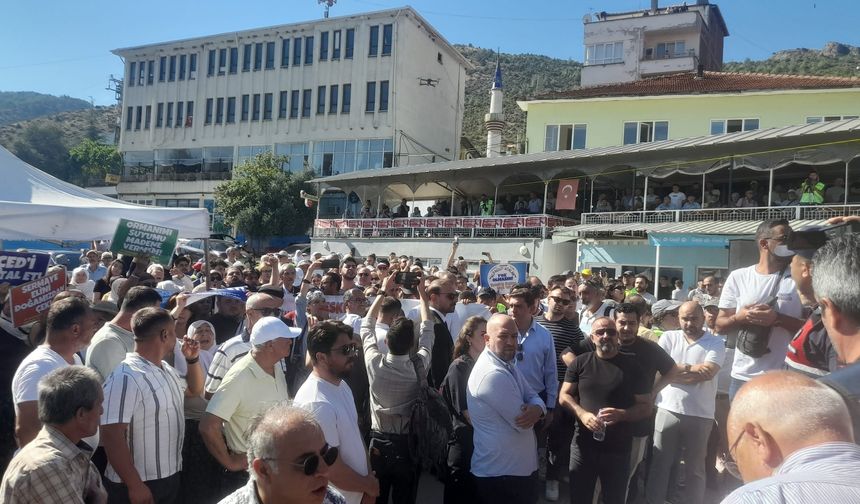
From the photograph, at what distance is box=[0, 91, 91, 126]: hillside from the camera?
521 ft

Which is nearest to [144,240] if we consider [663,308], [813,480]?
[663,308]

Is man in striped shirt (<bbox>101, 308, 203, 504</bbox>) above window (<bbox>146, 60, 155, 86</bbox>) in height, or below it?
below

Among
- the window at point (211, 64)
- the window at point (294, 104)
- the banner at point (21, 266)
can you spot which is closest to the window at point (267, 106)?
the window at point (294, 104)

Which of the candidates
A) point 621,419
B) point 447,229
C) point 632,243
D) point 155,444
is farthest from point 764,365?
point 447,229

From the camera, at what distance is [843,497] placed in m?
1.22

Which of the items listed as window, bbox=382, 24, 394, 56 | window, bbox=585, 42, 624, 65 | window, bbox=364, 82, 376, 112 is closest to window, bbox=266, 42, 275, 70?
window, bbox=364, 82, 376, 112

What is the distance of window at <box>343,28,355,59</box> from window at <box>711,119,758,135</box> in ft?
80.7

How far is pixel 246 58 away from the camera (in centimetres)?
4309

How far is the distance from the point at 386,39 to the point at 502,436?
126 ft

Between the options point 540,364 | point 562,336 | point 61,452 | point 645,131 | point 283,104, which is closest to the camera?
point 61,452

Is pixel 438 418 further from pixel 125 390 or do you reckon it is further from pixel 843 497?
pixel 843 497

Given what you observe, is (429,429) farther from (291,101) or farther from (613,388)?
(291,101)

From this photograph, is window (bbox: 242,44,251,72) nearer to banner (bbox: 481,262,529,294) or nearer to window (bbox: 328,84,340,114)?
window (bbox: 328,84,340,114)

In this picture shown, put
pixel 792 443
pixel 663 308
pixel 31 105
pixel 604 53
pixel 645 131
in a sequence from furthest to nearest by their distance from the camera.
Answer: pixel 31 105 → pixel 604 53 → pixel 645 131 → pixel 663 308 → pixel 792 443
